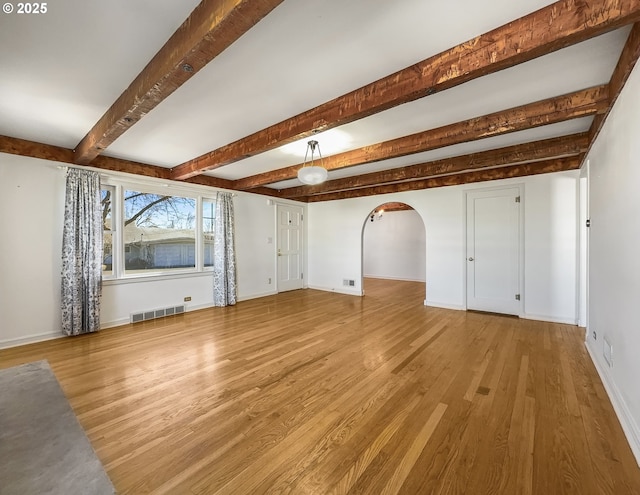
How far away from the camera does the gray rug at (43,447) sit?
1403mm

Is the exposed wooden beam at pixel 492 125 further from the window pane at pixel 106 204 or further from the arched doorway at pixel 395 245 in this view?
the arched doorway at pixel 395 245

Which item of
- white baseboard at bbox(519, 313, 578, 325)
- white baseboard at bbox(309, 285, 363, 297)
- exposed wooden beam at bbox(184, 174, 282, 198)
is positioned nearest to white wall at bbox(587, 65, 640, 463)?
white baseboard at bbox(519, 313, 578, 325)

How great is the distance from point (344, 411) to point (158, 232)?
13.9 feet

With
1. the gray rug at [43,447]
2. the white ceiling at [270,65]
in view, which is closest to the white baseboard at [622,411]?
the white ceiling at [270,65]

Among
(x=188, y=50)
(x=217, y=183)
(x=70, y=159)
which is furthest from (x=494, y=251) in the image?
(x=70, y=159)

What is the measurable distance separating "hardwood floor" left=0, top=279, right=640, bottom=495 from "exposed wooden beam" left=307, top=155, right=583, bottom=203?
8.08 ft

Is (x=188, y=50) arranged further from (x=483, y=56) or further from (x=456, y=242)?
(x=456, y=242)

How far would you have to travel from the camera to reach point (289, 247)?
6922 mm

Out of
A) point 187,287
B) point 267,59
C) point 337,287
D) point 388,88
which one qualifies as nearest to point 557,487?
point 388,88

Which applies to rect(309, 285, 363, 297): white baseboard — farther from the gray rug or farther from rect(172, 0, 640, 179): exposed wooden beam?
the gray rug

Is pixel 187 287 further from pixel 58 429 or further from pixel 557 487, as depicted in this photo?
pixel 557 487

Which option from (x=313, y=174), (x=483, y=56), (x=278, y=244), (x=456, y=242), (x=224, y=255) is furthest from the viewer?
(x=278, y=244)

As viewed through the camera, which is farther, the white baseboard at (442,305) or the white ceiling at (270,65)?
the white baseboard at (442,305)

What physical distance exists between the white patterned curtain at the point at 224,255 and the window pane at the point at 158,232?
43 centimetres
